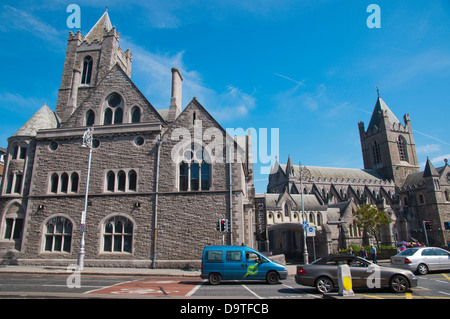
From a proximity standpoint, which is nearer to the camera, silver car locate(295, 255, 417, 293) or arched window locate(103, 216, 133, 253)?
silver car locate(295, 255, 417, 293)

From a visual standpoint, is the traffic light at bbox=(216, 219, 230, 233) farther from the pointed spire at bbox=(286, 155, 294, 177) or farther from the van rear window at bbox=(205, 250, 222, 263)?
the pointed spire at bbox=(286, 155, 294, 177)

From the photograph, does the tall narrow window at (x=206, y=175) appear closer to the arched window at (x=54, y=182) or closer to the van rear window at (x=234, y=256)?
the van rear window at (x=234, y=256)

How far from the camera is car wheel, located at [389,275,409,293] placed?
9.73m

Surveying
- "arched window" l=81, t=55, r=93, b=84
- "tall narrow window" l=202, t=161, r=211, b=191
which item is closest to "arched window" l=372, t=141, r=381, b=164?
"tall narrow window" l=202, t=161, r=211, b=191

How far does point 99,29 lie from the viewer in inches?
1257

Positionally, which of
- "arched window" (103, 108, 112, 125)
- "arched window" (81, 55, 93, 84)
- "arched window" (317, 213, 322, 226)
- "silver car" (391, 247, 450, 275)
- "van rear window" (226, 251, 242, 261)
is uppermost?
"arched window" (81, 55, 93, 84)

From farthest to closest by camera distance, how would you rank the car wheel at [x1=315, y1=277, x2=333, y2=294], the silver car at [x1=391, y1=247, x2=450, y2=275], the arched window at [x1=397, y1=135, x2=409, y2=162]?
1. the arched window at [x1=397, y1=135, x2=409, y2=162]
2. the silver car at [x1=391, y1=247, x2=450, y2=275]
3. the car wheel at [x1=315, y1=277, x2=333, y2=294]

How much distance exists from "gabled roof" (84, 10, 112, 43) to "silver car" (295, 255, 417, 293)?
31.0m

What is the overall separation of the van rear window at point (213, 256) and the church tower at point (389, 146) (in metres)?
80.3

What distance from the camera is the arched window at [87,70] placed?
29.3m

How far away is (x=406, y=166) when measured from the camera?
81.0 m

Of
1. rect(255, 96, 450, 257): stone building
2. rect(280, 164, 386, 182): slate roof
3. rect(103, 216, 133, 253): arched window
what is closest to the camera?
rect(103, 216, 133, 253): arched window

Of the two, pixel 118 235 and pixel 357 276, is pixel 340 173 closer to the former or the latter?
pixel 118 235
